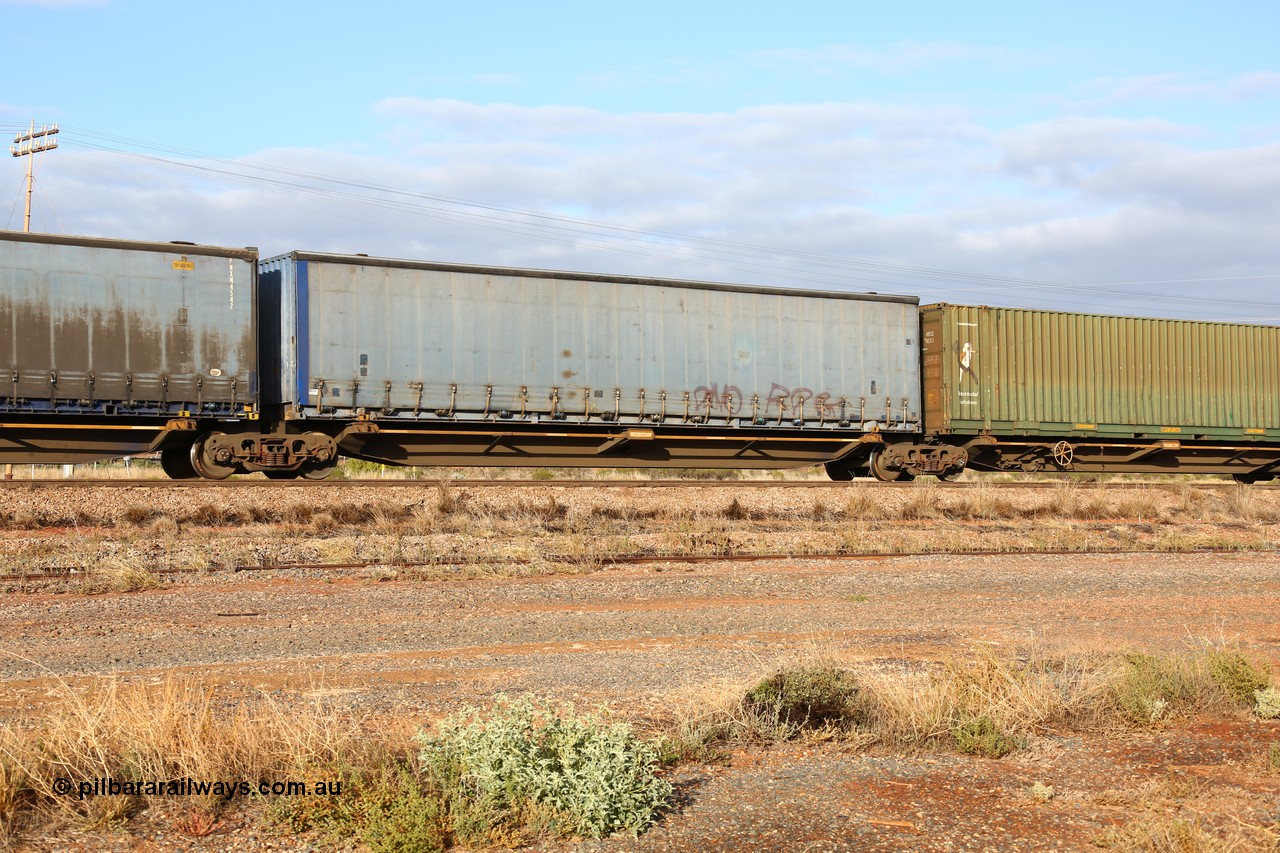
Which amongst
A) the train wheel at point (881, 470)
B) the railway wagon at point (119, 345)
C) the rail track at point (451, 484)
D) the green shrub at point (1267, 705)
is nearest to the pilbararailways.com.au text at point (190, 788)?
the green shrub at point (1267, 705)

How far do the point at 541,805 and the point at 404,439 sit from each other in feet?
47.7

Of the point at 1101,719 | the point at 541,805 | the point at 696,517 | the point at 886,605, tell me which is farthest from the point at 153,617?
the point at 696,517

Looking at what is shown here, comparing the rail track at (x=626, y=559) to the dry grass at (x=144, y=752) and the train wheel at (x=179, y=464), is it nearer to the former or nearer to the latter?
the train wheel at (x=179, y=464)

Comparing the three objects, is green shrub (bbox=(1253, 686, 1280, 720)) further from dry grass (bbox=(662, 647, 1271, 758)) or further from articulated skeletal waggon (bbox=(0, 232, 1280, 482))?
articulated skeletal waggon (bbox=(0, 232, 1280, 482))

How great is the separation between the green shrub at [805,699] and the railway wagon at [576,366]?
12.7 meters

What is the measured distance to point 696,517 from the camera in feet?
61.7

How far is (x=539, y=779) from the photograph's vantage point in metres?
4.81

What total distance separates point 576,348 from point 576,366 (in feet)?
1.09

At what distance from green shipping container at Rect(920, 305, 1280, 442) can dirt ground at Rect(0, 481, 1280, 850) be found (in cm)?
707

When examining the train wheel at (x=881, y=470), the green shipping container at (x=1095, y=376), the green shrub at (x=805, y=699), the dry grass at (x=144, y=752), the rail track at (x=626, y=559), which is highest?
the green shipping container at (x=1095, y=376)

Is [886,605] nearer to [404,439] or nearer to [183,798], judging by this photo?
[183,798]

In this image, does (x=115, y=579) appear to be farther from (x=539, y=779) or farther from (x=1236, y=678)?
(x=1236, y=678)

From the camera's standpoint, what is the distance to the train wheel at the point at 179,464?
1831 centimetres

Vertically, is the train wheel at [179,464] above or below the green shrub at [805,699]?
above
